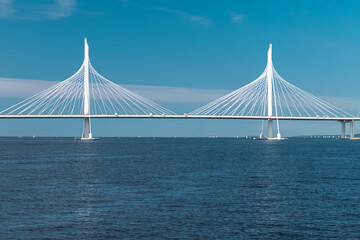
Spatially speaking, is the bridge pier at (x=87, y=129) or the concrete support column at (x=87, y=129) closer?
the bridge pier at (x=87, y=129)

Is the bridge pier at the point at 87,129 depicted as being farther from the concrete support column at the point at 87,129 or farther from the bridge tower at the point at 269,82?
the bridge tower at the point at 269,82

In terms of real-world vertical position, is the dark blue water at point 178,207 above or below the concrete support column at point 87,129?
below

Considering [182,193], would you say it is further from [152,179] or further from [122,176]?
[122,176]

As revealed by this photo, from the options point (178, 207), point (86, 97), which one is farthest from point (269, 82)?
point (178, 207)

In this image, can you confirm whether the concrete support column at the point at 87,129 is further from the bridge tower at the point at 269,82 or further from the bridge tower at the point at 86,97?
the bridge tower at the point at 269,82

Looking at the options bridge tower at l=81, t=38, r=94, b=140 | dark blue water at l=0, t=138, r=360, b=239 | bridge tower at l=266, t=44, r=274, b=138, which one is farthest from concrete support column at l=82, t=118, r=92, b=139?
dark blue water at l=0, t=138, r=360, b=239

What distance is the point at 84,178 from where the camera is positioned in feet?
119

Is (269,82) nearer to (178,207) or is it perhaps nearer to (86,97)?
(86,97)

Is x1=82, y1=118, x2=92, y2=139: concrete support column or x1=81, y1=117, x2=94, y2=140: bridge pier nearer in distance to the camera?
x1=81, y1=117, x2=94, y2=140: bridge pier

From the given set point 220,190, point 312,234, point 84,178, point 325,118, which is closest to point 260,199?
point 220,190

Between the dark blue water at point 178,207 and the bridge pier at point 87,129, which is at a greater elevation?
the bridge pier at point 87,129

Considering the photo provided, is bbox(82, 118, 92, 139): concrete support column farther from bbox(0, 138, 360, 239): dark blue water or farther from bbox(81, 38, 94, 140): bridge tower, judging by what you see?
bbox(0, 138, 360, 239): dark blue water

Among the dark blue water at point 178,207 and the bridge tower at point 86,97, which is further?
the bridge tower at point 86,97

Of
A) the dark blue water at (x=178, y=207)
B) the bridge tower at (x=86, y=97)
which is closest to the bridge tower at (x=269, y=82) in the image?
A: the bridge tower at (x=86, y=97)
